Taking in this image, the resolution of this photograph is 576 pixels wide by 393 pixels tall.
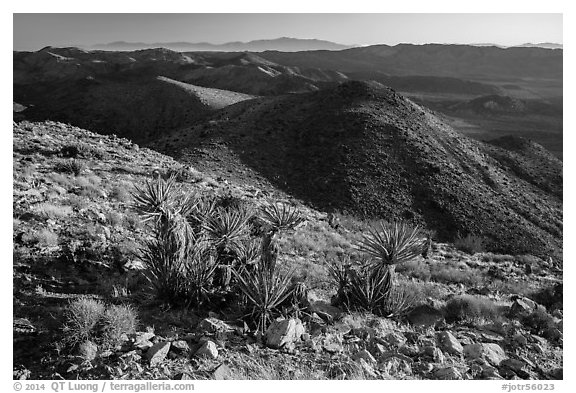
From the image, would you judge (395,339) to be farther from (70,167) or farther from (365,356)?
(70,167)

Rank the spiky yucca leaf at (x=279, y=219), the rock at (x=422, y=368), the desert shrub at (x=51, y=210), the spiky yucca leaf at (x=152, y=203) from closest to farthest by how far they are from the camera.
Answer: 1. the rock at (x=422, y=368)
2. the spiky yucca leaf at (x=152, y=203)
3. the spiky yucca leaf at (x=279, y=219)
4. the desert shrub at (x=51, y=210)

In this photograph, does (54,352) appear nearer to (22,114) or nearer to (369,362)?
(369,362)

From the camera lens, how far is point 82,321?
539 cm

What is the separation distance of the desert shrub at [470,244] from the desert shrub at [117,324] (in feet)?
53.8

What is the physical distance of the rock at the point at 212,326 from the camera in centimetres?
595

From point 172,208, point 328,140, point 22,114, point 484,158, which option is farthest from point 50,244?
point 22,114

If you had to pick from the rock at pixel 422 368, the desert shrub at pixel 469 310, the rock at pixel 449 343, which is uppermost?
the rock at pixel 422 368

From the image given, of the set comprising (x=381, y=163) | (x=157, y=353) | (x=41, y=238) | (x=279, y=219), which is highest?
(x=279, y=219)

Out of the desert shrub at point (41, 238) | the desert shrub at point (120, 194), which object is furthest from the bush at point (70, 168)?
the desert shrub at point (41, 238)

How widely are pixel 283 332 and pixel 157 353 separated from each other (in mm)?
1635

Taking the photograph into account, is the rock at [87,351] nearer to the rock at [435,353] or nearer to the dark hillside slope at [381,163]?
the rock at [435,353]

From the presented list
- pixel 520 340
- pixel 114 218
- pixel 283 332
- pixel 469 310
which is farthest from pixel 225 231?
pixel 520 340

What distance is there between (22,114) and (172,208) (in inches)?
2767

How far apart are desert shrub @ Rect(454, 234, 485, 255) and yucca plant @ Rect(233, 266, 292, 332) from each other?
1465 centimetres
